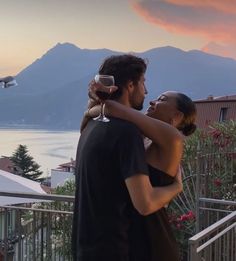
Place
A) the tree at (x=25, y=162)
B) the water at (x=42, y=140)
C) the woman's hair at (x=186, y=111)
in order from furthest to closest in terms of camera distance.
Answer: the tree at (x=25, y=162) → the water at (x=42, y=140) → the woman's hair at (x=186, y=111)

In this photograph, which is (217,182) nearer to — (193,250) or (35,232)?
(35,232)

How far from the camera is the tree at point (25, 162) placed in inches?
1225

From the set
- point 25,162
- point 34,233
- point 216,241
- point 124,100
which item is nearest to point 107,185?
point 124,100

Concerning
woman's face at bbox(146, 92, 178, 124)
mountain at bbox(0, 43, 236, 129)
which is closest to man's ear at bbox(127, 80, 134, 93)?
woman's face at bbox(146, 92, 178, 124)

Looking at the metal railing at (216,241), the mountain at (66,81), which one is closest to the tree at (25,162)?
the mountain at (66,81)

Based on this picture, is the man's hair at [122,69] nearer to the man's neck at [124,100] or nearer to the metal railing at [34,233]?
the man's neck at [124,100]

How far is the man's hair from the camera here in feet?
4.88

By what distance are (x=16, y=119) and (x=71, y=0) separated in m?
6.10

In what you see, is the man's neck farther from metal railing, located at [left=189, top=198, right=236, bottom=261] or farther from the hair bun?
metal railing, located at [left=189, top=198, right=236, bottom=261]

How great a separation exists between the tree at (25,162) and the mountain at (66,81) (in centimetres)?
625

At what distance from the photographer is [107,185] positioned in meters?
1.44

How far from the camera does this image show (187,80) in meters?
25.8

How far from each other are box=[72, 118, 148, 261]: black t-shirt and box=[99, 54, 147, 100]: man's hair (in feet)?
0.40

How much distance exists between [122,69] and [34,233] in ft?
6.99
